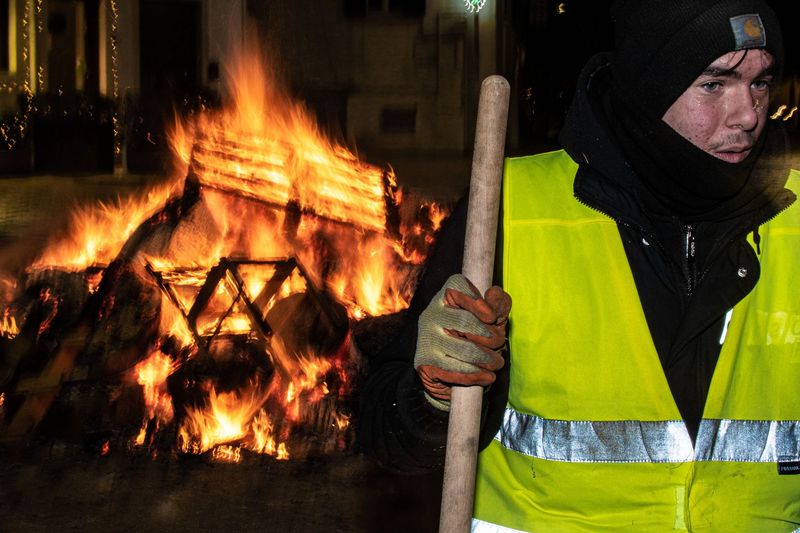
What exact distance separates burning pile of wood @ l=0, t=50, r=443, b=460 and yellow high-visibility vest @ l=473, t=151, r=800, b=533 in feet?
10.9

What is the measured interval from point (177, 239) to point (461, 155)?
8.83 feet

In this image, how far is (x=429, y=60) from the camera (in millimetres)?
7770

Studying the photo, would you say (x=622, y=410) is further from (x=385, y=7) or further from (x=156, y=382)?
(x=385, y=7)

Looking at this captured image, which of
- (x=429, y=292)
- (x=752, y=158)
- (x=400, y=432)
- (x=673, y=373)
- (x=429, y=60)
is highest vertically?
(x=429, y=60)

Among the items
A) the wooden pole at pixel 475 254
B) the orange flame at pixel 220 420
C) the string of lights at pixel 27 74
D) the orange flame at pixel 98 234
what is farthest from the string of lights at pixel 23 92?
the wooden pole at pixel 475 254

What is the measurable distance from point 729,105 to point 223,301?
428cm

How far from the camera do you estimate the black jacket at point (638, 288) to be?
1.86m

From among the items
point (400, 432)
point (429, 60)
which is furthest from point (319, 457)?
point (429, 60)

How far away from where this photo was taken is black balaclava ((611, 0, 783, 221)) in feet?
6.40

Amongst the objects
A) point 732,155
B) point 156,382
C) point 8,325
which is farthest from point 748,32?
point 8,325

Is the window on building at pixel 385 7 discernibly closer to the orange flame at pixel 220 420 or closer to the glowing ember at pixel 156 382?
the glowing ember at pixel 156 382

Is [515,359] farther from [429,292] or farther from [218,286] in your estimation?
[218,286]

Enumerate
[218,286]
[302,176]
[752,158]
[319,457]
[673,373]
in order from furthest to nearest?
[302,176] → [218,286] → [319,457] → [752,158] → [673,373]

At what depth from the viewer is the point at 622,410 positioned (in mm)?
1839
